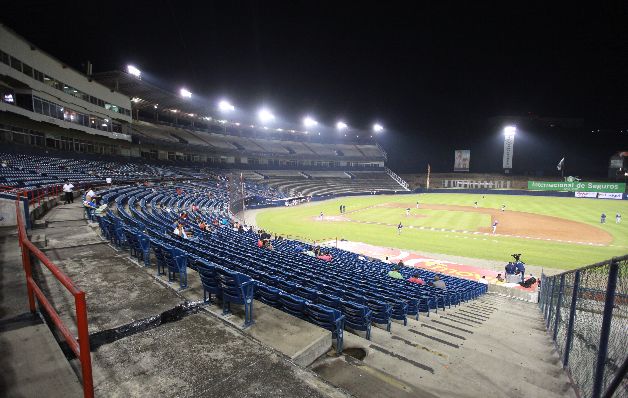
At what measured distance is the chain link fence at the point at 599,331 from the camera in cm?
331

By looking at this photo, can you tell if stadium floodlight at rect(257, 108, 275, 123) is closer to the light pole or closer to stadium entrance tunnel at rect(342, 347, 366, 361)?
the light pole

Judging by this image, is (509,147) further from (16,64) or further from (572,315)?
(16,64)

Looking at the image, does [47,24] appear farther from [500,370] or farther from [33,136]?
[500,370]

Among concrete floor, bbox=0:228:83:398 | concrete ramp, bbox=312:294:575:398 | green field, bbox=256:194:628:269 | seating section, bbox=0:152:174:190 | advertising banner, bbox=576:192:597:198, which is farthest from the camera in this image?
advertising banner, bbox=576:192:597:198

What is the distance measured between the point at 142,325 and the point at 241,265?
358 centimetres

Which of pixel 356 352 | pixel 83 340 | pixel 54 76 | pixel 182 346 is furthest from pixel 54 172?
pixel 83 340

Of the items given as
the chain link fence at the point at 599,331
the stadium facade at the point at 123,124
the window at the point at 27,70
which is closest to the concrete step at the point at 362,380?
the chain link fence at the point at 599,331

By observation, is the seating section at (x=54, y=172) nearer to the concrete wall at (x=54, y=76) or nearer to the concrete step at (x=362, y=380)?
the concrete wall at (x=54, y=76)

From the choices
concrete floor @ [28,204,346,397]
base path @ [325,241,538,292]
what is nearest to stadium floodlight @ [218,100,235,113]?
base path @ [325,241,538,292]

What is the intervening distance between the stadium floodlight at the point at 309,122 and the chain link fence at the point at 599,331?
8561 cm

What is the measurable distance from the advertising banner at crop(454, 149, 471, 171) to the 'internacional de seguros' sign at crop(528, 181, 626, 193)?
16166 mm

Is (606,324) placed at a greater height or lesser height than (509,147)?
lesser

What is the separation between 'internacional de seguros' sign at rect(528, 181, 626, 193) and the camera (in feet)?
209

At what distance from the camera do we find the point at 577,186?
2640 inches
